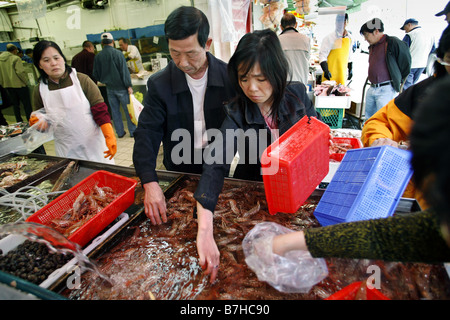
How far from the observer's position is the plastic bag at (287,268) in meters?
1.15

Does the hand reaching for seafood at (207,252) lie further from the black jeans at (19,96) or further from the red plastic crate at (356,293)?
the black jeans at (19,96)

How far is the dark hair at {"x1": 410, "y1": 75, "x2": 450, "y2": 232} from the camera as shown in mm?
538

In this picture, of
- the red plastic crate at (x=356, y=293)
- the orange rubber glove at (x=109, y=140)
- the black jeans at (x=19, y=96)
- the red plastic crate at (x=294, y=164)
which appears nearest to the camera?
the red plastic crate at (x=356, y=293)

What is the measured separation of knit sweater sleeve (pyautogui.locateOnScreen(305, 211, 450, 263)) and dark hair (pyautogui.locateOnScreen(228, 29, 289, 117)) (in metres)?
0.98

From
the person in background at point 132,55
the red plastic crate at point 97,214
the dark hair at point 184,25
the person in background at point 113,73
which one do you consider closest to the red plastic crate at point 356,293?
the red plastic crate at point 97,214

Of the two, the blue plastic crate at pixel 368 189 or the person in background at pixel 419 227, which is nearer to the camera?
the person in background at pixel 419 227

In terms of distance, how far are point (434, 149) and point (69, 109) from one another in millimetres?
3570

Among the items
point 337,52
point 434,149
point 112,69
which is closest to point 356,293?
point 434,149

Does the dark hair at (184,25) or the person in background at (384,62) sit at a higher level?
the dark hair at (184,25)

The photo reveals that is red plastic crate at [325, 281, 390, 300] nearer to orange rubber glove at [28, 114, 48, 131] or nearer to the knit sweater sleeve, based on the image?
the knit sweater sleeve

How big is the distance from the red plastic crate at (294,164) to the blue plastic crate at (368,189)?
0.49 ft

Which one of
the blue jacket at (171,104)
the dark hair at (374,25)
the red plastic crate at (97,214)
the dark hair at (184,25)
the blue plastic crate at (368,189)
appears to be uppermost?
the dark hair at (184,25)

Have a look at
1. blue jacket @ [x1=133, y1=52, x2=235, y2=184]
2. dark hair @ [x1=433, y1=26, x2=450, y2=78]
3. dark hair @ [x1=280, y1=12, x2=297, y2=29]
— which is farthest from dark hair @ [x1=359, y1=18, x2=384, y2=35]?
blue jacket @ [x1=133, y1=52, x2=235, y2=184]
